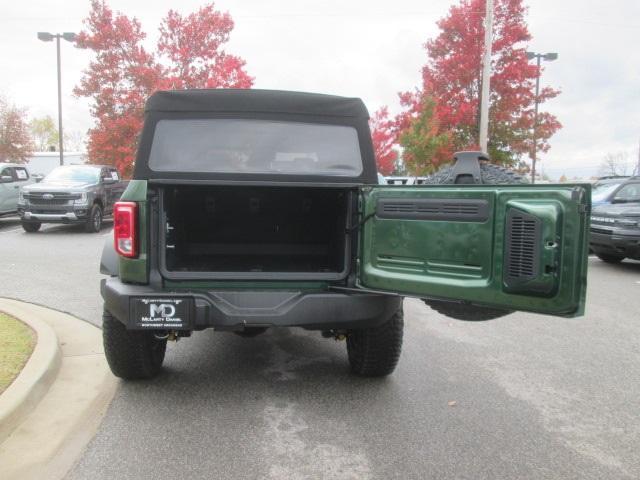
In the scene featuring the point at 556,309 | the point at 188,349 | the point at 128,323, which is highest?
the point at 556,309

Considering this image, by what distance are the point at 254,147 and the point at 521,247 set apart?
192 centimetres

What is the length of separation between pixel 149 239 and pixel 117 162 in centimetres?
1982

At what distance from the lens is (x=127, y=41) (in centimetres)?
2227

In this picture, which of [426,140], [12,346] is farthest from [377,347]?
[426,140]

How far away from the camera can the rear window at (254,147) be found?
3818mm

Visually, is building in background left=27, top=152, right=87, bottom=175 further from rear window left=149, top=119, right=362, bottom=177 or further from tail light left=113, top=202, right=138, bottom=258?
tail light left=113, top=202, right=138, bottom=258

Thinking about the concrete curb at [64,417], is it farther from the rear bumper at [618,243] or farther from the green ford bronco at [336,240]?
the rear bumper at [618,243]

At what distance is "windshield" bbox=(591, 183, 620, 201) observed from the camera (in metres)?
Result: 11.6

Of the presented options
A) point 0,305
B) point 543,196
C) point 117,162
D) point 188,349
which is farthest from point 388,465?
point 117,162

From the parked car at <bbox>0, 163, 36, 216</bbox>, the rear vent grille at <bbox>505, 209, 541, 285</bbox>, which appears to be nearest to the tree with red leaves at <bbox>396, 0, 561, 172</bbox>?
the parked car at <bbox>0, 163, 36, 216</bbox>

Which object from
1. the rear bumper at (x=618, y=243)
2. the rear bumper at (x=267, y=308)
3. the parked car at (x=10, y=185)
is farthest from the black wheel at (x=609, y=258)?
the parked car at (x=10, y=185)

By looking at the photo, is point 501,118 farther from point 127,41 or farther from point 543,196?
point 543,196

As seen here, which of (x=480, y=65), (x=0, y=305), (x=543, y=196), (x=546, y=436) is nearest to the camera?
(x=543, y=196)

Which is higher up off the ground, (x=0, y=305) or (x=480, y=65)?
(x=480, y=65)
